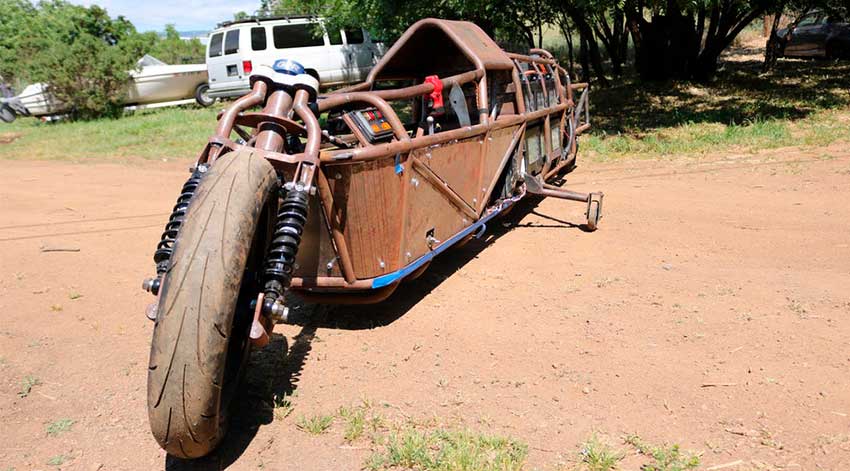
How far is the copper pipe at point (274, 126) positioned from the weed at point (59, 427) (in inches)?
62.7

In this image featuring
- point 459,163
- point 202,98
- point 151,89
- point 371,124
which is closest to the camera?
point 371,124

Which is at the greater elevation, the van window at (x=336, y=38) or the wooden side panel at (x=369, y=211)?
the van window at (x=336, y=38)

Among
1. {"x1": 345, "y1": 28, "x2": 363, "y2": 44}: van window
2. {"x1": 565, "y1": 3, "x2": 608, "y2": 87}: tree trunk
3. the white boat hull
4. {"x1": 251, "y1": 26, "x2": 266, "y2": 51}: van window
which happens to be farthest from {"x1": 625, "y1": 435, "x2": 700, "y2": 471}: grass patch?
the white boat hull

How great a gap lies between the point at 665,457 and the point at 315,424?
5.06 feet

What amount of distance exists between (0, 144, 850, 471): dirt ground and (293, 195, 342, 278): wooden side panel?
46 cm

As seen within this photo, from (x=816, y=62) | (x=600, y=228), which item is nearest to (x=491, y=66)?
(x=600, y=228)

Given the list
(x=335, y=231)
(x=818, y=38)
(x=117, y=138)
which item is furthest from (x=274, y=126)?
(x=818, y=38)

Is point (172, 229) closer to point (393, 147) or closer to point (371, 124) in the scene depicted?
point (393, 147)

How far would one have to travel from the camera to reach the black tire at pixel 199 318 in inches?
94.8

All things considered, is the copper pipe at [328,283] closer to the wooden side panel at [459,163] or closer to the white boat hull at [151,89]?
the wooden side panel at [459,163]

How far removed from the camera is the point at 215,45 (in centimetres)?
1691

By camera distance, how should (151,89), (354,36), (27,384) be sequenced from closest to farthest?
(27,384) < (354,36) < (151,89)

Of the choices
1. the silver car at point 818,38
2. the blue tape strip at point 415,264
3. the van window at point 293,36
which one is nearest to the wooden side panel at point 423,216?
the blue tape strip at point 415,264

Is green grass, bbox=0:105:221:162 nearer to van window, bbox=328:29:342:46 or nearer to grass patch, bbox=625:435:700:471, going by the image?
van window, bbox=328:29:342:46
